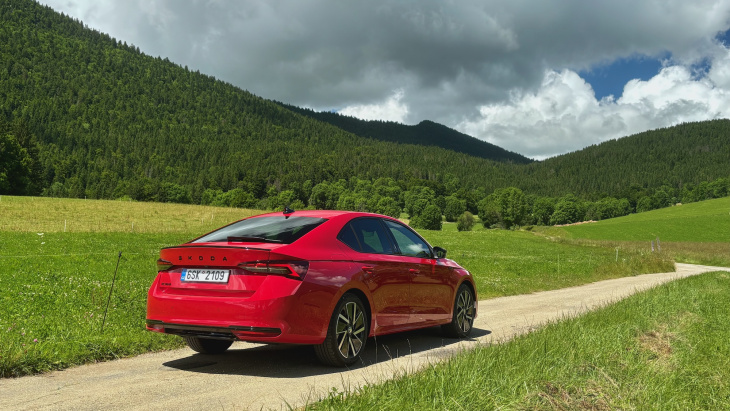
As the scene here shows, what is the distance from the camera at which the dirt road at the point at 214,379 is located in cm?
465

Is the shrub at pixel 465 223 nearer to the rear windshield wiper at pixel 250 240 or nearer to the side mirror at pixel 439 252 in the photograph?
the side mirror at pixel 439 252

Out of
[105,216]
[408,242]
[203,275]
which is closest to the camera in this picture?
[203,275]

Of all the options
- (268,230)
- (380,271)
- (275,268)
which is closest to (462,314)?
(380,271)

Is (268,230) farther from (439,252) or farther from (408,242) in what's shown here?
(439,252)

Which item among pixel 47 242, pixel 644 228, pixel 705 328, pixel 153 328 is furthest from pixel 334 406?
pixel 644 228

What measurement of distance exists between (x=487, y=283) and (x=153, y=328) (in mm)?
13304

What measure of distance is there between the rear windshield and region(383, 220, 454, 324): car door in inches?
57.1

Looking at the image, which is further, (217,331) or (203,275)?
(203,275)

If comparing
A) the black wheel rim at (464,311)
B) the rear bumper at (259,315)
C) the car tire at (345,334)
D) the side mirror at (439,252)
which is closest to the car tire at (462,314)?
the black wheel rim at (464,311)

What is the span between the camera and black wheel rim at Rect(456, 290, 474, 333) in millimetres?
8531

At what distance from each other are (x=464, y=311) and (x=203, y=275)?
4.36 m

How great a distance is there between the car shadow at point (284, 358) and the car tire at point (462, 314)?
146mm

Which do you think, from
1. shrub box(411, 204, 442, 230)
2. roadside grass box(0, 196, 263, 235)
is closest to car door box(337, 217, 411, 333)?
roadside grass box(0, 196, 263, 235)

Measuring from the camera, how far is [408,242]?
7.74 m
